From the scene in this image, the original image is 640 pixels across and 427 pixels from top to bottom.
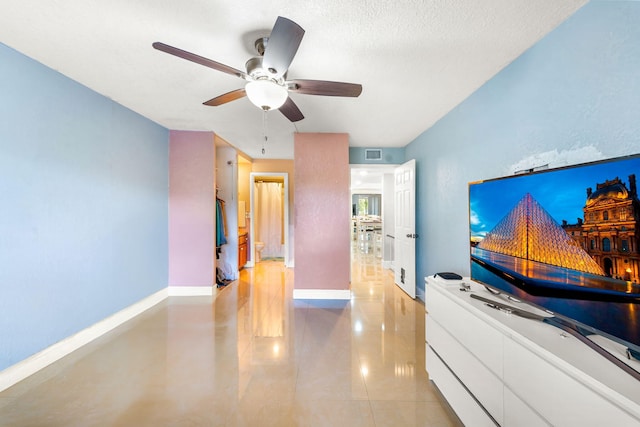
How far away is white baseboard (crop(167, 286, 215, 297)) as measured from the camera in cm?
356

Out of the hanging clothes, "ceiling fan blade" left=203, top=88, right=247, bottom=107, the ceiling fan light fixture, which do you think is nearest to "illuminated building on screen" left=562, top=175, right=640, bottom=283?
the ceiling fan light fixture

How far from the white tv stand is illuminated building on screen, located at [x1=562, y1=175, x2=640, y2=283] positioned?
0.34m

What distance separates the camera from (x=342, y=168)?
358 centimetres

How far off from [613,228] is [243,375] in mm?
2337

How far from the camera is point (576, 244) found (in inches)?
40.3

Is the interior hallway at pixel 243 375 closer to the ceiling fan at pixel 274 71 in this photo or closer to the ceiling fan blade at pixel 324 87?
the ceiling fan at pixel 274 71

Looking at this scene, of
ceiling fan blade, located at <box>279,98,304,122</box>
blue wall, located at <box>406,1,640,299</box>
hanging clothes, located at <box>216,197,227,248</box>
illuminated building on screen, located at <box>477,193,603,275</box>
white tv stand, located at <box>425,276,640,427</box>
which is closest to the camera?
white tv stand, located at <box>425,276,640,427</box>

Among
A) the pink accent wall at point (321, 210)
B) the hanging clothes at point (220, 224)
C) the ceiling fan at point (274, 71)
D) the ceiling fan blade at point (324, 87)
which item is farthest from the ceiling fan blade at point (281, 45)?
the hanging clothes at point (220, 224)

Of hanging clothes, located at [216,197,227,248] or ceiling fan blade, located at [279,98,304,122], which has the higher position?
ceiling fan blade, located at [279,98,304,122]

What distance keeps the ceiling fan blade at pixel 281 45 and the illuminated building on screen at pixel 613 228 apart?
1530 millimetres

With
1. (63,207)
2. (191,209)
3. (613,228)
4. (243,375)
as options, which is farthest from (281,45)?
(191,209)

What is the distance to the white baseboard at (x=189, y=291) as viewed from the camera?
11.7ft

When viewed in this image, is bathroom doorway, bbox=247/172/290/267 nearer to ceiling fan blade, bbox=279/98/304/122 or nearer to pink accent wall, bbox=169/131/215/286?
pink accent wall, bbox=169/131/215/286

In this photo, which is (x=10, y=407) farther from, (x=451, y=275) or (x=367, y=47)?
(x=367, y=47)
